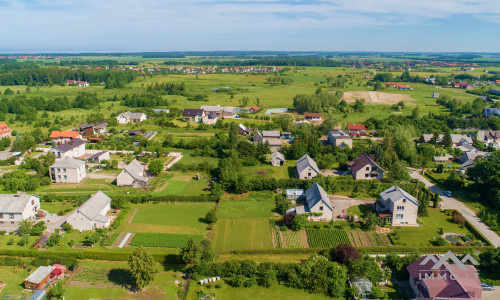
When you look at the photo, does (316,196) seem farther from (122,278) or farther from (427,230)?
(122,278)

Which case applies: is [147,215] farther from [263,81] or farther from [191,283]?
[263,81]

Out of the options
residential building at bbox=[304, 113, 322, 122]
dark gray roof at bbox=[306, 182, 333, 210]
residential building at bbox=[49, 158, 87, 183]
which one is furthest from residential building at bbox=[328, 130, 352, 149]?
residential building at bbox=[49, 158, 87, 183]

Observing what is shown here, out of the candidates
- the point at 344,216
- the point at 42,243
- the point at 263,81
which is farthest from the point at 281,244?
the point at 263,81

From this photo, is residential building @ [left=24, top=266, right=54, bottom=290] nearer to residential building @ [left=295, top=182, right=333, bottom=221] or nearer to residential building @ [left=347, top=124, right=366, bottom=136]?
residential building @ [left=295, top=182, right=333, bottom=221]

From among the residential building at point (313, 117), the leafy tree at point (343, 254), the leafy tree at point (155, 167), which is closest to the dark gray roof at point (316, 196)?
the leafy tree at point (343, 254)

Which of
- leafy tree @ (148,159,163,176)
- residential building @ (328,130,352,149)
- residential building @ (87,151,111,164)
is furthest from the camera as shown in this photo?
residential building @ (328,130,352,149)

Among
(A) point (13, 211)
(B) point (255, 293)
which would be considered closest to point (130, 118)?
(A) point (13, 211)

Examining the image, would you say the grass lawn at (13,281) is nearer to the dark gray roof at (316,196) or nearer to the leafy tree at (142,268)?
the leafy tree at (142,268)
